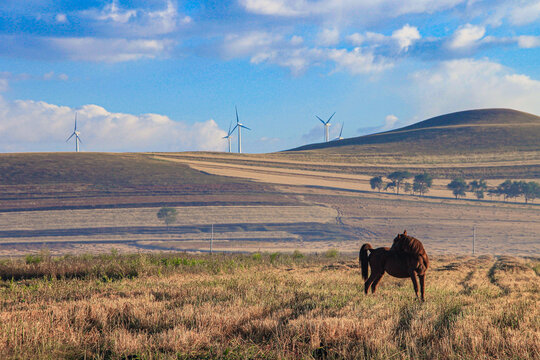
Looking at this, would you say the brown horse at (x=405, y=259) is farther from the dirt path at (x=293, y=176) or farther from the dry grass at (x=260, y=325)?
the dirt path at (x=293, y=176)

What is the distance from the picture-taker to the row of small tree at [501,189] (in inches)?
5684

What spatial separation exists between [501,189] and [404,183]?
97.3 ft

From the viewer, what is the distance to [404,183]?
157m

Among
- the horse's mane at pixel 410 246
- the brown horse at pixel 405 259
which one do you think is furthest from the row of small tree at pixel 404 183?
the horse's mane at pixel 410 246

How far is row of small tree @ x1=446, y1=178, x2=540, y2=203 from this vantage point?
144 metres

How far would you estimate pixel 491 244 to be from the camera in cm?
11481

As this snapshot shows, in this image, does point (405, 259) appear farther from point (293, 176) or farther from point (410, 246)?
point (293, 176)

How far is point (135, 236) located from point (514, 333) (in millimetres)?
128188

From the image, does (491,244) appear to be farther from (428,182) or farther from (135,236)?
(135,236)

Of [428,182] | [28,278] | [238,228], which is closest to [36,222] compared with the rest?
[238,228]

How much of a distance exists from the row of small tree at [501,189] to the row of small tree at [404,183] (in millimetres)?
7751

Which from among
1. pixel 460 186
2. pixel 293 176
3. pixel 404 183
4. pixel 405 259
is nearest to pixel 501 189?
pixel 460 186

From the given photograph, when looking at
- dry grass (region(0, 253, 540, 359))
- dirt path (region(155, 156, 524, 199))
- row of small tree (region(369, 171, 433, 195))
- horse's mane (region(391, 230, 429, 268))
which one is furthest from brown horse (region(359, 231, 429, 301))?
dirt path (region(155, 156, 524, 199))

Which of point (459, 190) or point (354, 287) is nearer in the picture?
point (354, 287)
